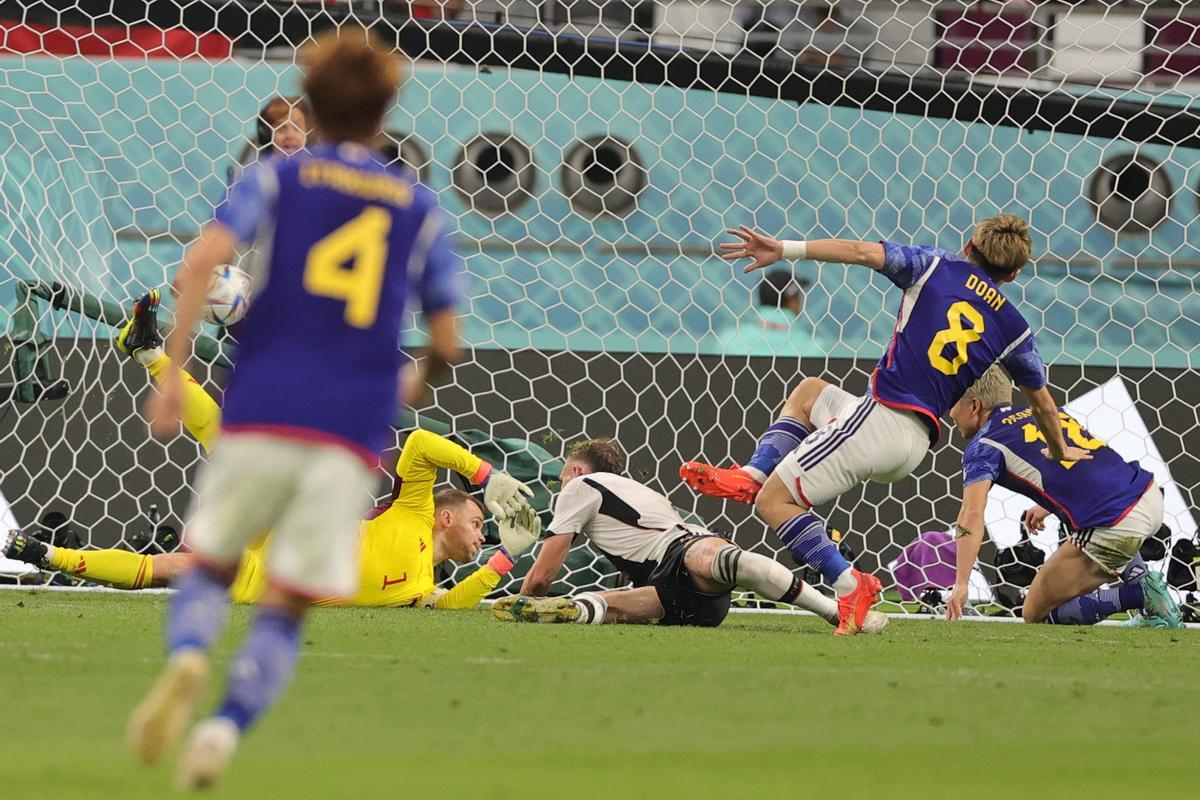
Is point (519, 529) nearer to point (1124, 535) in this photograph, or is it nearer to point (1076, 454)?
point (1076, 454)

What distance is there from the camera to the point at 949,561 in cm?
866

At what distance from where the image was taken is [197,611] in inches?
107

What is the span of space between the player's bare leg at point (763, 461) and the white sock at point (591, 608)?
0.60 meters

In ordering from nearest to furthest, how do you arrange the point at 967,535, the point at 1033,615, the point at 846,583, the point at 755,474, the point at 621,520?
1. the point at 846,583
2. the point at 621,520
3. the point at 755,474
4. the point at 967,535
5. the point at 1033,615

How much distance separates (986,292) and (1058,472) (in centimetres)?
143

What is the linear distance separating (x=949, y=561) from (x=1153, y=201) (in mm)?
2777

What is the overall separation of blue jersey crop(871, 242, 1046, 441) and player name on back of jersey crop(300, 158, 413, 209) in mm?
3647

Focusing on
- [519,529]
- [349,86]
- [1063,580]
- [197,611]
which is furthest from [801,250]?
[197,611]

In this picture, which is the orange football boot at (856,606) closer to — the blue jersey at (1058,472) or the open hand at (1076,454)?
the blue jersey at (1058,472)

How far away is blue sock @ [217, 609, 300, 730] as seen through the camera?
2584 mm

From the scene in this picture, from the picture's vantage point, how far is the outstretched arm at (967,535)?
738 cm

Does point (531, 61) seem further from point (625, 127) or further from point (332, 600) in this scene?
point (332, 600)

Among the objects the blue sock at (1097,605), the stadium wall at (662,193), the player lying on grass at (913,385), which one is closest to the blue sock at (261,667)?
the player lying on grass at (913,385)

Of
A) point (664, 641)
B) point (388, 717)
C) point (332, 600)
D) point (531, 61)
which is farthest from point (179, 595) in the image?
point (531, 61)
